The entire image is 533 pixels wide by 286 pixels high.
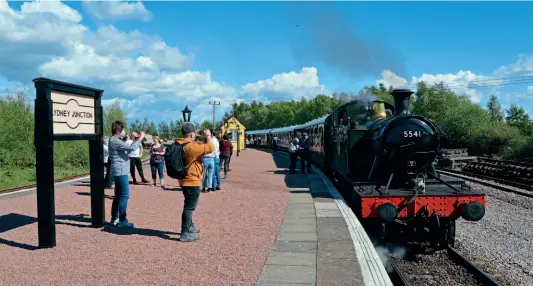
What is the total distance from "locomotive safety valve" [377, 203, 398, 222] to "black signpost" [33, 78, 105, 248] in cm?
455

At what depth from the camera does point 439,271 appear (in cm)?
717

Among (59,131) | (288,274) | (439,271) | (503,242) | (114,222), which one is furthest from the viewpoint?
(503,242)

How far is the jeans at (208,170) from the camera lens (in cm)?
1168

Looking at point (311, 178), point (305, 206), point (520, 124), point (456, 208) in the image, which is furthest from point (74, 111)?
point (520, 124)

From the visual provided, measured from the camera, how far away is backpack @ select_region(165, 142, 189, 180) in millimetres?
6359

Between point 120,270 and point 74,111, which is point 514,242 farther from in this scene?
point 74,111

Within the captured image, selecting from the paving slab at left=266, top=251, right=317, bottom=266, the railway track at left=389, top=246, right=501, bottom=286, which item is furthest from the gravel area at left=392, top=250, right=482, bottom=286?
the paving slab at left=266, top=251, right=317, bottom=266

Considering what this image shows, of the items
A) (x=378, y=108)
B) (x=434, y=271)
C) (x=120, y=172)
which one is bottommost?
(x=434, y=271)

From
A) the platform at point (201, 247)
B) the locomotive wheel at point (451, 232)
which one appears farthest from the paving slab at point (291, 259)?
the locomotive wheel at point (451, 232)

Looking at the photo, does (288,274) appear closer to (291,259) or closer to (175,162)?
(291,259)

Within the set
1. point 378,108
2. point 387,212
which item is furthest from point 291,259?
point 378,108

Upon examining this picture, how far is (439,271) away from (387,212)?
121cm

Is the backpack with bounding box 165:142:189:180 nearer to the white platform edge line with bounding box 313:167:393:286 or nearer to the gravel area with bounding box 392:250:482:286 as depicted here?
the white platform edge line with bounding box 313:167:393:286

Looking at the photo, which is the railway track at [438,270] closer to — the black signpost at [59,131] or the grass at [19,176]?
the black signpost at [59,131]
